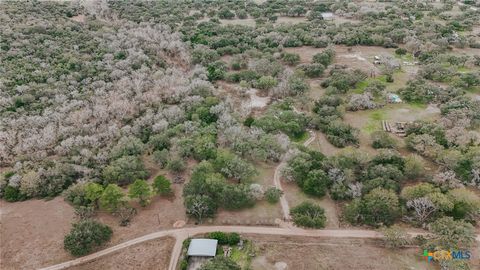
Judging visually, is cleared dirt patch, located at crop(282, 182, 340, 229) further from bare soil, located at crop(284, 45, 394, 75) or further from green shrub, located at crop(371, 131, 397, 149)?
bare soil, located at crop(284, 45, 394, 75)

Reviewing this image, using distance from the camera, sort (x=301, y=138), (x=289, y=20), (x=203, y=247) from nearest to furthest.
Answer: (x=203, y=247), (x=301, y=138), (x=289, y=20)

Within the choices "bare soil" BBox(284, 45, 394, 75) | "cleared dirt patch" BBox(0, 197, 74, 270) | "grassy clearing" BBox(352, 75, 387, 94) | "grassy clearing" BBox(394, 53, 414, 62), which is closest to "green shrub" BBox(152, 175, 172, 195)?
"cleared dirt patch" BBox(0, 197, 74, 270)

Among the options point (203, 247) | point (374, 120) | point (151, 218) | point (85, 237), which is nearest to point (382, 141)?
point (374, 120)

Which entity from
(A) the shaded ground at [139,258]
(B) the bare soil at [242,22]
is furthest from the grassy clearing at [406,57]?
(A) the shaded ground at [139,258]

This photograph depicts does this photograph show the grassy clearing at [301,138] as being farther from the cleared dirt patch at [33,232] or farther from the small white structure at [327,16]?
the small white structure at [327,16]

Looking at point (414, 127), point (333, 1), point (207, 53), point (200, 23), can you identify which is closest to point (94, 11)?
point (200, 23)

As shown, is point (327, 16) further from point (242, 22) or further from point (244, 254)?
point (244, 254)
